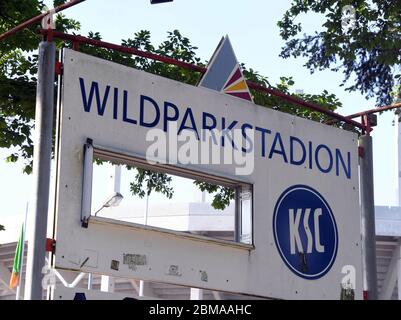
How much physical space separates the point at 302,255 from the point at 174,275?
184 cm

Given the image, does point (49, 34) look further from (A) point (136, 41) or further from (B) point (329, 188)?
(A) point (136, 41)

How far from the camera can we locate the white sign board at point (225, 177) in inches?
349

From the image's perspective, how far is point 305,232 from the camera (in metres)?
10.6

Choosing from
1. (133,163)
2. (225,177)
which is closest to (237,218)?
(225,177)

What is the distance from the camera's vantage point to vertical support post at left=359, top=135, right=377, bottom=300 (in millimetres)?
11336

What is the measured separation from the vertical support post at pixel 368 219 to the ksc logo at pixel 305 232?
0.63 meters

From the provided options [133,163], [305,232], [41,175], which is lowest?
[305,232]

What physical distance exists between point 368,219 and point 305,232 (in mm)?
1284

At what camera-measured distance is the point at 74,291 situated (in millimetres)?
8680

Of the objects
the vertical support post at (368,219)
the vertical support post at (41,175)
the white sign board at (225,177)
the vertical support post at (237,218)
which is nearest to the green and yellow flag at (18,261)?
the vertical support post at (368,219)

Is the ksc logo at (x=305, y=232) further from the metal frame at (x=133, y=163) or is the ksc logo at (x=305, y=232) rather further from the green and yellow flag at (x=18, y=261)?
the green and yellow flag at (x=18, y=261)

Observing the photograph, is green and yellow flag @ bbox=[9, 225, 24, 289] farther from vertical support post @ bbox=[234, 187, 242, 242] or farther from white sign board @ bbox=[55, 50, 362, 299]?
vertical support post @ bbox=[234, 187, 242, 242]

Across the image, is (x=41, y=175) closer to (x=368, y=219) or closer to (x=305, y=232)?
(x=305, y=232)

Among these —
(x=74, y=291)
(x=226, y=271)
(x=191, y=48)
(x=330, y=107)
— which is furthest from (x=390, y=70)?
(x=74, y=291)
